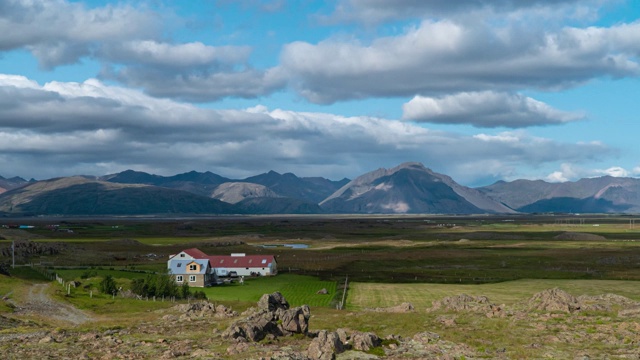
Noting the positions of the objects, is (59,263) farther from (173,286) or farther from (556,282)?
(556,282)

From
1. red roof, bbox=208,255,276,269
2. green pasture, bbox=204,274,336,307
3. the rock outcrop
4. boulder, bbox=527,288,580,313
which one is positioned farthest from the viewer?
red roof, bbox=208,255,276,269

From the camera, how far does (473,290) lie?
317 feet

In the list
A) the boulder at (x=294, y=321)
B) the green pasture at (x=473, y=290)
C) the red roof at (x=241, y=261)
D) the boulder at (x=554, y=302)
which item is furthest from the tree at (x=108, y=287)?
the boulder at (x=554, y=302)

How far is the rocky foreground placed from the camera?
35281mm

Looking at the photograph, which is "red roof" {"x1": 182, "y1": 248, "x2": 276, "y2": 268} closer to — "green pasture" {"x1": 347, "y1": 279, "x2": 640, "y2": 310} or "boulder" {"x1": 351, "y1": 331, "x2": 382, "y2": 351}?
"green pasture" {"x1": 347, "y1": 279, "x2": 640, "y2": 310}

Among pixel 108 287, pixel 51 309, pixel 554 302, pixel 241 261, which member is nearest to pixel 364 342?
pixel 554 302

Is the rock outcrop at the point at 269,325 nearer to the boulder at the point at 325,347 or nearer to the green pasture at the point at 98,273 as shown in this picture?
the boulder at the point at 325,347

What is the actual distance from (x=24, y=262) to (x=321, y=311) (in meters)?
112

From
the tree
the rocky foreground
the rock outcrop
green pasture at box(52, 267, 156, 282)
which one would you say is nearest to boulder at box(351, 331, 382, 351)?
the rocky foreground

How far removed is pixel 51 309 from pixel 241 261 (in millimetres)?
63905

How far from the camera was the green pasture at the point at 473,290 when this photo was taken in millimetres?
82162

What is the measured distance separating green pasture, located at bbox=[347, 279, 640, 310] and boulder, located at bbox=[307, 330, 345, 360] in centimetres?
4070

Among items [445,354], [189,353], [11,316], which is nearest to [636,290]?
[445,354]

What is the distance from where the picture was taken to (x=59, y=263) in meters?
147
